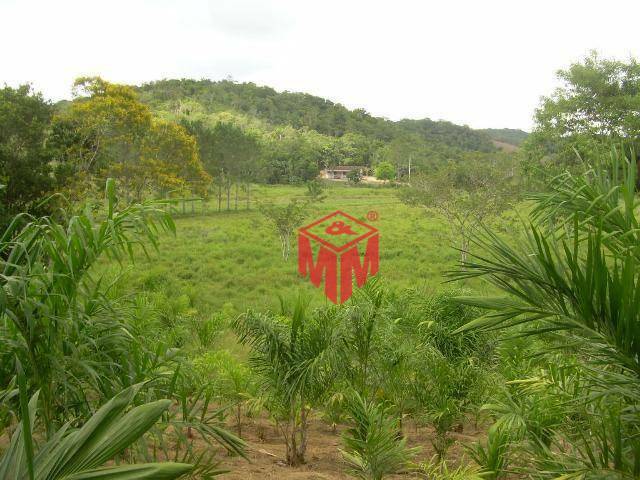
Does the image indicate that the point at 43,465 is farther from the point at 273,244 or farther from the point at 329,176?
the point at 329,176

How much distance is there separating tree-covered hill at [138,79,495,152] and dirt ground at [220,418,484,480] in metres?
36.4

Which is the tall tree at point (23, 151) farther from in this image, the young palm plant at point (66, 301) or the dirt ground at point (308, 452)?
the young palm plant at point (66, 301)

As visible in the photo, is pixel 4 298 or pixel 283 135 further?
pixel 283 135

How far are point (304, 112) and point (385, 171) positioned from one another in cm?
1997

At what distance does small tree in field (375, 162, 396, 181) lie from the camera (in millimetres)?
33156

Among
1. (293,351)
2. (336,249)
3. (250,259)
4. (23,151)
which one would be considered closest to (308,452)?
(293,351)

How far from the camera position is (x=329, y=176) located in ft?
115

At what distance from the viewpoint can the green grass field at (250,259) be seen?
13.0m

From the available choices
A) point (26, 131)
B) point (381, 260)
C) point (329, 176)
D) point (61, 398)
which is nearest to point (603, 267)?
point (61, 398)

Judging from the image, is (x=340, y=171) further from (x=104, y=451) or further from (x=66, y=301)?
(x=104, y=451)

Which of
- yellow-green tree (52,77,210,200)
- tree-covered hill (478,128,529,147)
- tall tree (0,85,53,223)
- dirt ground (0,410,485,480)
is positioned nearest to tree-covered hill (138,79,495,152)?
tree-covered hill (478,128,529,147)

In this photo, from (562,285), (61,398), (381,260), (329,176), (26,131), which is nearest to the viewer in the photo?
(562,285)

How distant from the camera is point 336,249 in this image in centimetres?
1786

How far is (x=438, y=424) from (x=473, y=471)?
1.25m
